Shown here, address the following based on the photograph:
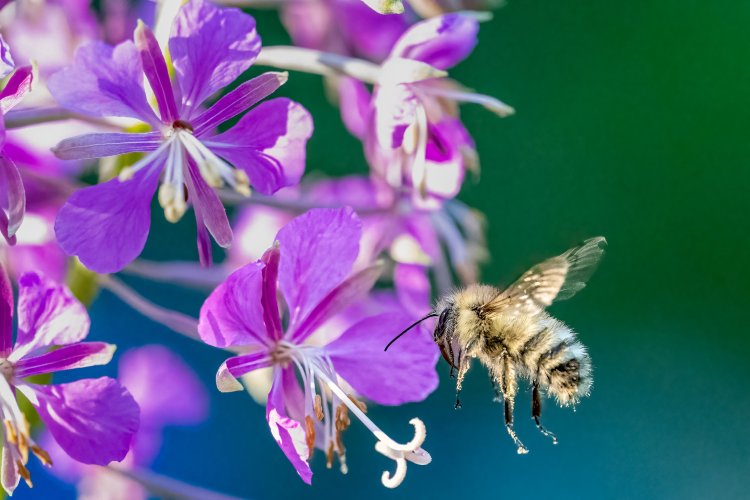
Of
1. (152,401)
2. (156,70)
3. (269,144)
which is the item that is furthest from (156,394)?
(156,70)

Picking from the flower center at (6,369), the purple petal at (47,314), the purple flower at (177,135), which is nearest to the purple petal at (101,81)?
the purple flower at (177,135)

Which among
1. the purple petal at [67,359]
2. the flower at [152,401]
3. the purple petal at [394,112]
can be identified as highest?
the purple petal at [394,112]

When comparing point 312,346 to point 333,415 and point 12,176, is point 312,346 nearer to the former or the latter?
point 333,415

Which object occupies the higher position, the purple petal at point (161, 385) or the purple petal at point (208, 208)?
the purple petal at point (208, 208)

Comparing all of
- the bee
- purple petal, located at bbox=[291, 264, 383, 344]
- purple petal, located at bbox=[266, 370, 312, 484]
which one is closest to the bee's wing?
the bee

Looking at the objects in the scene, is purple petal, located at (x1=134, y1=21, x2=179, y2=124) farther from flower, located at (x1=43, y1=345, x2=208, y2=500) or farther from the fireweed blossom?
flower, located at (x1=43, y1=345, x2=208, y2=500)

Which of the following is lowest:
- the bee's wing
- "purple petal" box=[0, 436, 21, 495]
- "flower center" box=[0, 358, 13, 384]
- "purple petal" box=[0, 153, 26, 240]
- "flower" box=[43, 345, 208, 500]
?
"flower" box=[43, 345, 208, 500]

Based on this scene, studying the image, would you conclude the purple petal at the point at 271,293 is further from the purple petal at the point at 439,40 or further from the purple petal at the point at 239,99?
the purple petal at the point at 439,40
